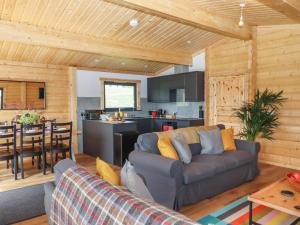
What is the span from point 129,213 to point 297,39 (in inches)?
207

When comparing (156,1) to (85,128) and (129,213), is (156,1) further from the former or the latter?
(85,128)

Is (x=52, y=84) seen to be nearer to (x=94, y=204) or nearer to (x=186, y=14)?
(x=186, y=14)

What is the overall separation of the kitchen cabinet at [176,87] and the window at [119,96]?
57cm

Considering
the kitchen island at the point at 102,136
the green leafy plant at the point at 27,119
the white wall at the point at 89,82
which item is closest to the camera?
the green leafy plant at the point at 27,119

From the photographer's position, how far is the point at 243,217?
2.91m

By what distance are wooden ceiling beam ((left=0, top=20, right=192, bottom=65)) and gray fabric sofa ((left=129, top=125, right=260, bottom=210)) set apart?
2416mm

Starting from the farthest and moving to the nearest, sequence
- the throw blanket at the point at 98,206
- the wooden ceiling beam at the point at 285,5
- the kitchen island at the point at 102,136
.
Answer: the kitchen island at the point at 102,136, the wooden ceiling beam at the point at 285,5, the throw blanket at the point at 98,206

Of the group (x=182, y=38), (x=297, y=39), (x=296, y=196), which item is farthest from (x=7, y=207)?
(x=297, y=39)

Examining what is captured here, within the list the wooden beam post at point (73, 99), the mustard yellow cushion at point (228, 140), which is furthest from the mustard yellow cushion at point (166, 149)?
the wooden beam post at point (73, 99)

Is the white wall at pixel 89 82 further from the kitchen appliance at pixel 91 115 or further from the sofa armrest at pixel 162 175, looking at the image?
the sofa armrest at pixel 162 175

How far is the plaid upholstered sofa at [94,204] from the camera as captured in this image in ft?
3.94

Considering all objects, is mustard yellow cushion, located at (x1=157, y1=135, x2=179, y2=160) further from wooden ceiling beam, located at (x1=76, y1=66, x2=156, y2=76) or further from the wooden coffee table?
wooden ceiling beam, located at (x1=76, y1=66, x2=156, y2=76)

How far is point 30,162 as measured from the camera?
5621mm

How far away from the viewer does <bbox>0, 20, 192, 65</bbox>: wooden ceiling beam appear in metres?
4.08
